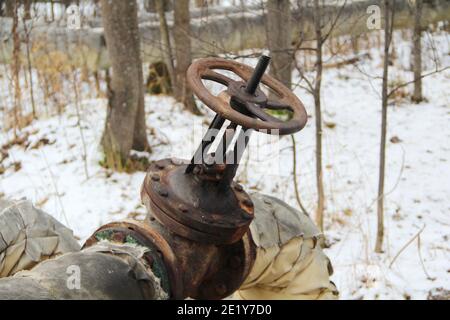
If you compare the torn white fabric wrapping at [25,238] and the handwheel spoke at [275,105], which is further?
the torn white fabric wrapping at [25,238]

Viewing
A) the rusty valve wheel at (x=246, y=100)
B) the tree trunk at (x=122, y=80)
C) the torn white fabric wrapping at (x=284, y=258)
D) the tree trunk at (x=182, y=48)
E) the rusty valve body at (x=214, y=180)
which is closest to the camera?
the rusty valve wheel at (x=246, y=100)

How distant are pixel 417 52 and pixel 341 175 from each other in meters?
1.52

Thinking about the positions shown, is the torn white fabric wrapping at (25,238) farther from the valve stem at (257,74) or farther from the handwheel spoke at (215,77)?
the valve stem at (257,74)

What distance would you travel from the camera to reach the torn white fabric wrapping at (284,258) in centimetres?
200

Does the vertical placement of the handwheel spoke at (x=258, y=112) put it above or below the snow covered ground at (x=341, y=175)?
above

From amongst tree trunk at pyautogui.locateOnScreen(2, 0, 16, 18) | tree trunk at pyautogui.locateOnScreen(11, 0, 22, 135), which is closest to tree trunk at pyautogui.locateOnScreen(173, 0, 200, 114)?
tree trunk at pyautogui.locateOnScreen(11, 0, 22, 135)

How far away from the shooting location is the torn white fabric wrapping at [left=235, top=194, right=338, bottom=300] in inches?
78.9

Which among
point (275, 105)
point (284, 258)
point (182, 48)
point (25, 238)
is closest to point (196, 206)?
point (275, 105)

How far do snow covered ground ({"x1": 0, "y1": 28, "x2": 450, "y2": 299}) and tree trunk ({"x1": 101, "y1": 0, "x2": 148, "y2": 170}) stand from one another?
8.8 inches

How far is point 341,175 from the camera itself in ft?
16.5

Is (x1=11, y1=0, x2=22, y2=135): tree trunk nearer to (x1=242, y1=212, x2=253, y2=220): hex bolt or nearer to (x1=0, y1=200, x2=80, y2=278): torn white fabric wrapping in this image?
(x1=0, y1=200, x2=80, y2=278): torn white fabric wrapping

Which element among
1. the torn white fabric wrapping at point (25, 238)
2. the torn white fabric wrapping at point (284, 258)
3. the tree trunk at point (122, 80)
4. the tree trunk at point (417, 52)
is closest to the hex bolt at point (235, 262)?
the torn white fabric wrapping at point (284, 258)

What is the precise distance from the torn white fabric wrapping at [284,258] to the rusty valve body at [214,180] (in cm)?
28
